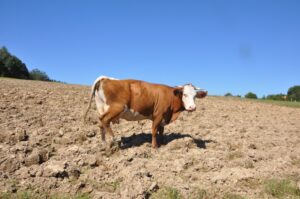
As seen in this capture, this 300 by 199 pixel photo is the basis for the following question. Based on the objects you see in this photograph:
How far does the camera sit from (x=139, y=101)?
979 centimetres

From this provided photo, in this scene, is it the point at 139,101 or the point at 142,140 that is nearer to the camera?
the point at 139,101

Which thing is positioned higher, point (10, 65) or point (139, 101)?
point (10, 65)

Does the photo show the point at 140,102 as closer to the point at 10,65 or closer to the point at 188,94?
the point at 188,94

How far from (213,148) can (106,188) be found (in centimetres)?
373

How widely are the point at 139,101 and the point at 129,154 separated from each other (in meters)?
1.69

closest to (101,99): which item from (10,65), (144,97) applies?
(144,97)

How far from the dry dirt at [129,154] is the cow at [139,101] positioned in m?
0.61

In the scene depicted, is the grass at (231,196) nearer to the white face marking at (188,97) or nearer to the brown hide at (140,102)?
the brown hide at (140,102)

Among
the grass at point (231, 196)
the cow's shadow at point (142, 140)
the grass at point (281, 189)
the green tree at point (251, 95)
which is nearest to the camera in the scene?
the grass at point (231, 196)

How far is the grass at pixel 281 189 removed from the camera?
7023mm

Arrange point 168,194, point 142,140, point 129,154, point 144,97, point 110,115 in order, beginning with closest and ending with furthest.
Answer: point 168,194, point 129,154, point 110,115, point 144,97, point 142,140

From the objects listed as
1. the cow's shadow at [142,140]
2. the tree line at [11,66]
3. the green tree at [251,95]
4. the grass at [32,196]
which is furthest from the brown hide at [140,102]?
the green tree at [251,95]

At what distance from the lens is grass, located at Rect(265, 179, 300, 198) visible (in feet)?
23.0

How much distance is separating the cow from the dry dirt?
24.1 inches
